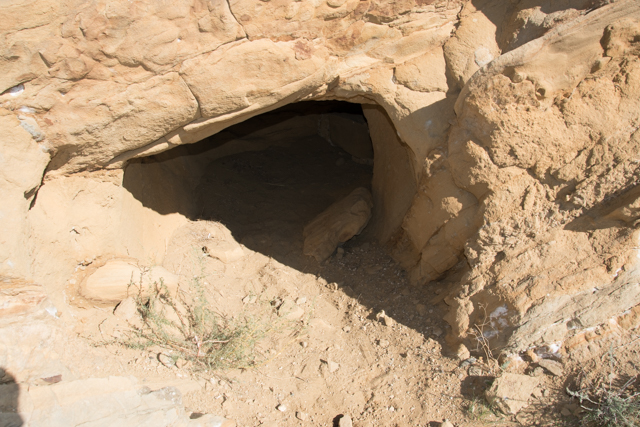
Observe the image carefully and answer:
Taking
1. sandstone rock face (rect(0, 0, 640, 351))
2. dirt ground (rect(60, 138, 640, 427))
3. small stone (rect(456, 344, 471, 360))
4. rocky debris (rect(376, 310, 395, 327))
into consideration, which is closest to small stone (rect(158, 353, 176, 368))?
dirt ground (rect(60, 138, 640, 427))

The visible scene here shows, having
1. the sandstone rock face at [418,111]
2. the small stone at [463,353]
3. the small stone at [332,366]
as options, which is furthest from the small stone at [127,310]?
the small stone at [463,353]

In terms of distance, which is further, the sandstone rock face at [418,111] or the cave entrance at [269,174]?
the cave entrance at [269,174]

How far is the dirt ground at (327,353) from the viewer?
265cm

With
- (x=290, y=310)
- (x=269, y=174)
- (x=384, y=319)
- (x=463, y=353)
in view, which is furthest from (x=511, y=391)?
(x=269, y=174)

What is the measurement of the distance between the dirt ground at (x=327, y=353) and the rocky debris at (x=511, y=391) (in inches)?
2.1

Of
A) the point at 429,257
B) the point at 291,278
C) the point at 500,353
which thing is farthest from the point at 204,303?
the point at 500,353

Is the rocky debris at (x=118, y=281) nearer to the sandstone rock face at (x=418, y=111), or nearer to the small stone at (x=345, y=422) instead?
the sandstone rock face at (x=418, y=111)

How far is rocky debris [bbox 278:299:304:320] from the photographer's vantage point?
341cm

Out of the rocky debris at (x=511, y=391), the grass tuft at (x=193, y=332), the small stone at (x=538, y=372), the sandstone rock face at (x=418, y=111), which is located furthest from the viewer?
the grass tuft at (x=193, y=332)

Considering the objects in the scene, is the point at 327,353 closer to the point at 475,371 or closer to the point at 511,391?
the point at 475,371

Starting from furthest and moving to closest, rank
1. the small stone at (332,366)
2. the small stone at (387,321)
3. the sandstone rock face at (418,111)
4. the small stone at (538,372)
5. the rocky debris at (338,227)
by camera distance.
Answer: the rocky debris at (338,227) < the small stone at (387,321) < the small stone at (332,366) < the small stone at (538,372) < the sandstone rock face at (418,111)

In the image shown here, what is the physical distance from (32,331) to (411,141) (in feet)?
8.49

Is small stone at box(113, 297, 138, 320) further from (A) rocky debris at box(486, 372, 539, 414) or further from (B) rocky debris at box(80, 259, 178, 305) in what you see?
(A) rocky debris at box(486, 372, 539, 414)

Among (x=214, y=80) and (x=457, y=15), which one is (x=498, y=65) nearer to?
(x=457, y=15)
